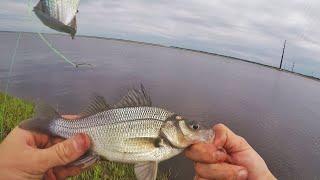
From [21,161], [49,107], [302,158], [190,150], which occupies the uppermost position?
[49,107]

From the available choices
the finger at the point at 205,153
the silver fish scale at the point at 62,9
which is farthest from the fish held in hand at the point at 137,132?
the silver fish scale at the point at 62,9

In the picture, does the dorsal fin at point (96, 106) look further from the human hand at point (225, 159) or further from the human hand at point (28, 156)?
the human hand at point (225, 159)

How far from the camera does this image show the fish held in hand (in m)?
3.37

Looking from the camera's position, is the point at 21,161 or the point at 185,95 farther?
the point at 185,95

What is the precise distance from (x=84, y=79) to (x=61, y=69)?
731 centimetres

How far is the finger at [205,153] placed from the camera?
377 cm

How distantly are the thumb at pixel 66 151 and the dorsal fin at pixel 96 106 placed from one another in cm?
23

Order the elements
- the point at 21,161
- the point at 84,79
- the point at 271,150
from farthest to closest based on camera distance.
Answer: the point at 84,79, the point at 271,150, the point at 21,161

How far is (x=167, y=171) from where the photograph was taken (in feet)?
48.0

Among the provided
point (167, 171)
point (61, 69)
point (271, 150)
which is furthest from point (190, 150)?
point (61, 69)

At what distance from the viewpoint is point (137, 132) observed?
3.42 m

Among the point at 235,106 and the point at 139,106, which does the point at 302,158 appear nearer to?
the point at 235,106

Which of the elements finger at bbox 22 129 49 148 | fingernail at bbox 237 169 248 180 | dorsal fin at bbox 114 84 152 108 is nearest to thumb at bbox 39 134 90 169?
finger at bbox 22 129 49 148

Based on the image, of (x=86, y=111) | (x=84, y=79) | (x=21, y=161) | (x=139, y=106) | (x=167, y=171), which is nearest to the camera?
(x=139, y=106)
